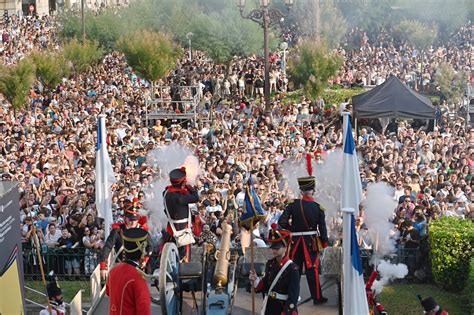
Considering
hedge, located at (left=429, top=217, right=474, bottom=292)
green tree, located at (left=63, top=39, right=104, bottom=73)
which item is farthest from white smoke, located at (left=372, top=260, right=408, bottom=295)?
green tree, located at (left=63, top=39, right=104, bottom=73)

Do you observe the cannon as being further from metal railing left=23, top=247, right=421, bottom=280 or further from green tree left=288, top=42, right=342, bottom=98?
green tree left=288, top=42, right=342, bottom=98

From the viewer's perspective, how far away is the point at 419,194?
16.6 metres

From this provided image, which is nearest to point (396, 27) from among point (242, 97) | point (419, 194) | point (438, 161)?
point (242, 97)

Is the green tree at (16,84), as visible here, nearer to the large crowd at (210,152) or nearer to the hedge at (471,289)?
the large crowd at (210,152)

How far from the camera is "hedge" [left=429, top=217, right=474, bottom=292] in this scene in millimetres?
14023

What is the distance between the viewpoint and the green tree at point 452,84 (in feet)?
101

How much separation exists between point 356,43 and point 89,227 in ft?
135

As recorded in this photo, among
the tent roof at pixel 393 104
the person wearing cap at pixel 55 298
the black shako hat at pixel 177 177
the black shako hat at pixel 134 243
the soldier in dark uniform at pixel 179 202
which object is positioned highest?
the black shako hat at pixel 134 243

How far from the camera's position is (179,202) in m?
12.1

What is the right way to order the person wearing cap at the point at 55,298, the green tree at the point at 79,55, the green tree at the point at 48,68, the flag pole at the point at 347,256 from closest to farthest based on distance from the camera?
the flag pole at the point at 347,256
the person wearing cap at the point at 55,298
the green tree at the point at 48,68
the green tree at the point at 79,55

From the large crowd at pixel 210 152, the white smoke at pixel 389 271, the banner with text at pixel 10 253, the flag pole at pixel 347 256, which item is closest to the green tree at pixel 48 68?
the large crowd at pixel 210 152

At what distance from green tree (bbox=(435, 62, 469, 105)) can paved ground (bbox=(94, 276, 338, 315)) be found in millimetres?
19866

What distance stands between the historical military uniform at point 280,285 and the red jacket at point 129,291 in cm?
187

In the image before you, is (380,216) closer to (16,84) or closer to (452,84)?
(16,84)
